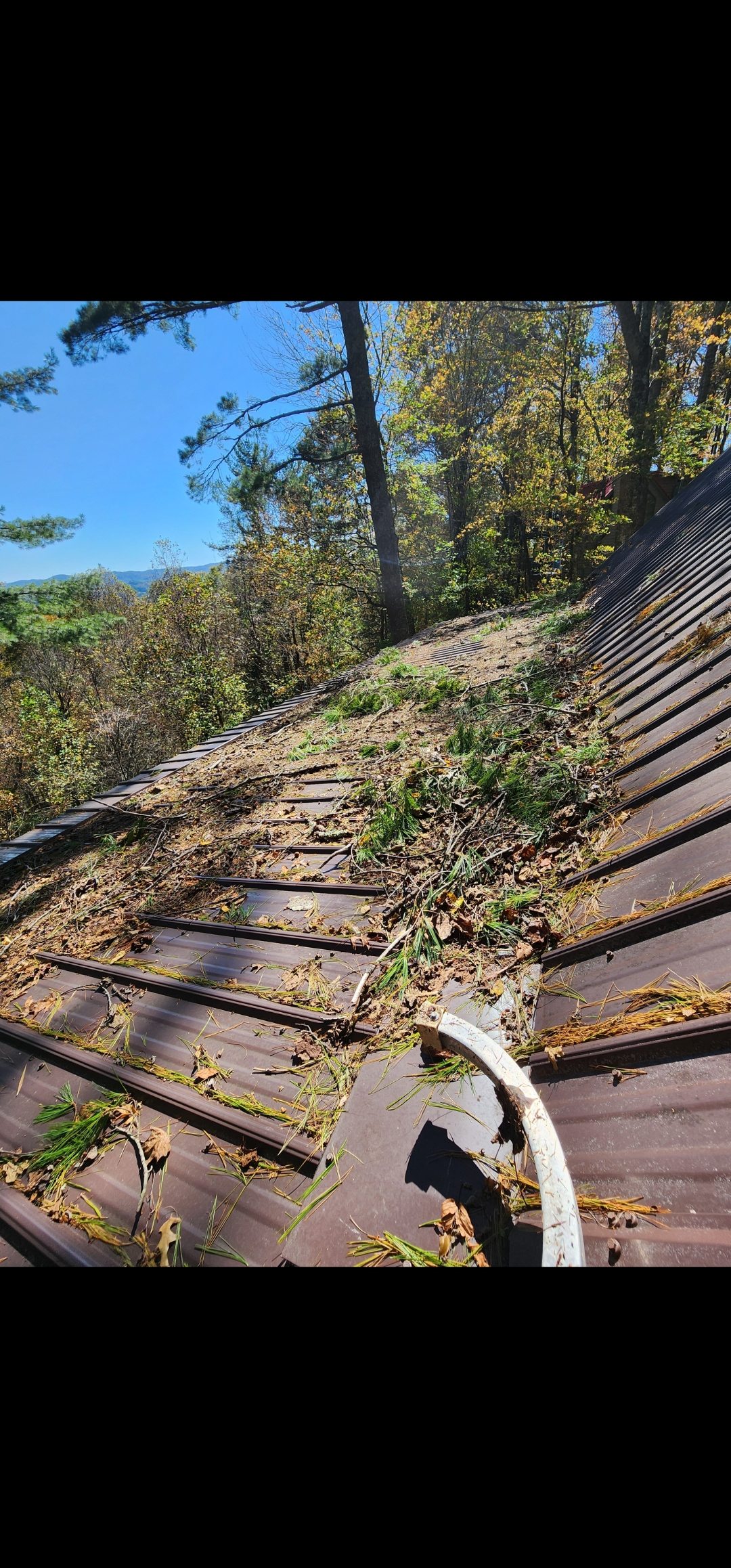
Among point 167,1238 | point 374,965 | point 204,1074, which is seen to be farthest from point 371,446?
point 167,1238

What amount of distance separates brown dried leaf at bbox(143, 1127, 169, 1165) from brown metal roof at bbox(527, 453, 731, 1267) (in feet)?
3.28

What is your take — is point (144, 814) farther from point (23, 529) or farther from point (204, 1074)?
point (23, 529)

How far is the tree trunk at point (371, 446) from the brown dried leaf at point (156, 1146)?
1431cm

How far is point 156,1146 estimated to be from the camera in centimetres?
146

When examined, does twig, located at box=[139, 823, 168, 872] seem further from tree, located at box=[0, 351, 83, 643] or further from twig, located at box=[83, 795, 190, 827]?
tree, located at box=[0, 351, 83, 643]

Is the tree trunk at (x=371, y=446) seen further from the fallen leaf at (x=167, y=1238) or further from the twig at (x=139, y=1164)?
the fallen leaf at (x=167, y=1238)

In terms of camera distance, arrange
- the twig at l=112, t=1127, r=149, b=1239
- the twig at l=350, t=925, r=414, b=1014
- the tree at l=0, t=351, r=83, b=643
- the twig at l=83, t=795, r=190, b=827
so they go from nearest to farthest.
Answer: the twig at l=112, t=1127, r=149, b=1239 → the twig at l=350, t=925, r=414, b=1014 → the twig at l=83, t=795, r=190, b=827 → the tree at l=0, t=351, r=83, b=643

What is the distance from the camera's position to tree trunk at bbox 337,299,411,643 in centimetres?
1404

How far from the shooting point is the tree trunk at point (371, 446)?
46.1 ft

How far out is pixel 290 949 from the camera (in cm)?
214

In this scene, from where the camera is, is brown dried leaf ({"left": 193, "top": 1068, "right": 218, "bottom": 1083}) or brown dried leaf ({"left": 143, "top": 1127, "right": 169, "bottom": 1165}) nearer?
brown dried leaf ({"left": 143, "top": 1127, "right": 169, "bottom": 1165})

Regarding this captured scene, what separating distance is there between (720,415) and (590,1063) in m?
19.7

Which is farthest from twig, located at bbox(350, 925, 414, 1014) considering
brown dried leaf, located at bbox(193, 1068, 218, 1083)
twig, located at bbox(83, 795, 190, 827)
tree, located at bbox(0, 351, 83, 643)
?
tree, located at bbox(0, 351, 83, 643)
